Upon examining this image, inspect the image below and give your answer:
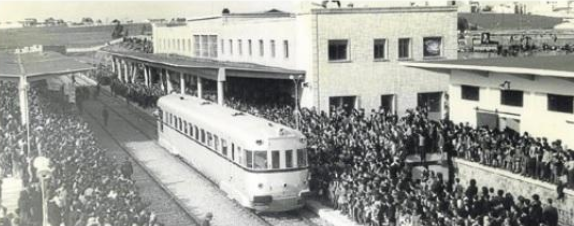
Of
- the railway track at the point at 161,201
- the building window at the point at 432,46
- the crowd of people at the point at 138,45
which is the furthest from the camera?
the crowd of people at the point at 138,45

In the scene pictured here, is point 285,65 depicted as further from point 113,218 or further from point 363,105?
point 113,218

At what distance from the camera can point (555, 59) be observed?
23.5 m

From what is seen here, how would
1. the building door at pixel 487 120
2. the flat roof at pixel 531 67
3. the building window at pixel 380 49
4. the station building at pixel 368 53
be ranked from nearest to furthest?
the flat roof at pixel 531 67
the building door at pixel 487 120
the station building at pixel 368 53
the building window at pixel 380 49

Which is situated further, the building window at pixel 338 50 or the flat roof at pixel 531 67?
the building window at pixel 338 50

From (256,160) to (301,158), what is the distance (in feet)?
4.05

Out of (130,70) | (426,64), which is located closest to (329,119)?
(426,64)

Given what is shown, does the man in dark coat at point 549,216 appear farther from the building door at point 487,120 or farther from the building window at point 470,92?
the building window at point 470,92

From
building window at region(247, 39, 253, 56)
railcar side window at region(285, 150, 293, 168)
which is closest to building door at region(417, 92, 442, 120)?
building window at region(247, 39, 253, 56)

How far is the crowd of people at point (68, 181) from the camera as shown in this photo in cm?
1540

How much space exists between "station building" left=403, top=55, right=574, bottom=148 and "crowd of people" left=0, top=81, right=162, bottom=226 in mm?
11658

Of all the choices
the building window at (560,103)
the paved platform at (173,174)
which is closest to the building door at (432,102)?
the paved platform at (173,174)

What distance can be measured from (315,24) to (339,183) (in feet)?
45.6

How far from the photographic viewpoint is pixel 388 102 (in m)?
33.2

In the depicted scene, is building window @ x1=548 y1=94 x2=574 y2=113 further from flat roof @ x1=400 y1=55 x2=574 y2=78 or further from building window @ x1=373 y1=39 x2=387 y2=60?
building window @ x1=373 y1=39 x2=387 y2=60
